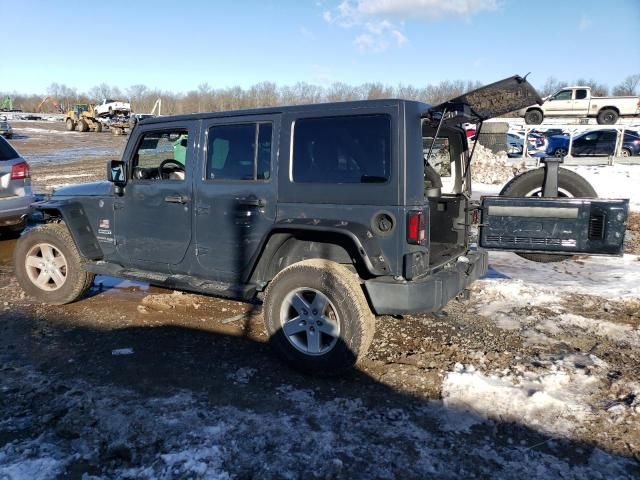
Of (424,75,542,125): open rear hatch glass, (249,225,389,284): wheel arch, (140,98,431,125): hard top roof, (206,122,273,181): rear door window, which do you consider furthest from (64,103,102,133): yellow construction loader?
(424,75,542,125): open rear hatch glass

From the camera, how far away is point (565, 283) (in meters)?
6.06

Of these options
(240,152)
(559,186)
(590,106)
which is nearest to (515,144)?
(590,106)

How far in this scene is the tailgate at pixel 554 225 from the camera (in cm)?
435

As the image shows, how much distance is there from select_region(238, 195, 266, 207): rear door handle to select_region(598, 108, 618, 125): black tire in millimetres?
31080

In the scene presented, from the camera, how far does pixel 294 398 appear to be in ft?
11.5

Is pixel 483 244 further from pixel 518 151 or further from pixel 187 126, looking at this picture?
pixel 518 151

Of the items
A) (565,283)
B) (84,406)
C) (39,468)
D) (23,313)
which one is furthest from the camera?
(565,283)

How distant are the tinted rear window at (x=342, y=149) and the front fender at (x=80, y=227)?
250cm

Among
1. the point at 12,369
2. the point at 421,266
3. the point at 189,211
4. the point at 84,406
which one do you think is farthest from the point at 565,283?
the point at 12,369

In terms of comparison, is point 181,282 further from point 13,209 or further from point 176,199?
point 13,209

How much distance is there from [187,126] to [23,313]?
8.82 ft

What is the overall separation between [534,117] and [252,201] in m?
27.1

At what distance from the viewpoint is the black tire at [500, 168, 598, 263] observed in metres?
4.92

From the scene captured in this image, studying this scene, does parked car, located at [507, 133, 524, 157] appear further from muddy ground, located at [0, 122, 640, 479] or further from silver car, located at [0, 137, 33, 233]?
silver car, located at [0, 137, 33, 233]
